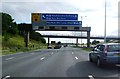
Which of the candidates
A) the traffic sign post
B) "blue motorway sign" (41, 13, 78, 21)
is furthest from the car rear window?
"blue motorway sign" (41, 13, 78, 21)

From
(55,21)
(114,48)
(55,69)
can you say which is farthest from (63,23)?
(55,69)

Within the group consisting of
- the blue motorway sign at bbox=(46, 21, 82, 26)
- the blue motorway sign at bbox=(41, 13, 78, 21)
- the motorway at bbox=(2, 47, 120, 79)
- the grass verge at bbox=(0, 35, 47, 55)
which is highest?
the blue motorway sign at bbox=(41, 13, 78, 21)

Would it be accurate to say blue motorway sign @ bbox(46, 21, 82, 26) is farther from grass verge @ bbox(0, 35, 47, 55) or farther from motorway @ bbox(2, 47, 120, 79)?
motorway @ bbox(2, 47, 120, 79)

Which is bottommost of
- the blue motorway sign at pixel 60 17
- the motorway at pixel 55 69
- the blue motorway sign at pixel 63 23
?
the motorway at pixel 55 69

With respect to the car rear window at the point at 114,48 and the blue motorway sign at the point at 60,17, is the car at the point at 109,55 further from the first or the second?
the blue motorway sign at the point at 60,17

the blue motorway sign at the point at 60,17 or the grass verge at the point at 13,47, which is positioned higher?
the blue motorway sign at the point at 60,17

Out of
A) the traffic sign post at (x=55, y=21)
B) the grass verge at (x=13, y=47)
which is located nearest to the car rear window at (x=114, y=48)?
the grass verge at (x=13, y=47)

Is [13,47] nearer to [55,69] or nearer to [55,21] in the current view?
[55,21]

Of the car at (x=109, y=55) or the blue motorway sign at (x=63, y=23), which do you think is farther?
the blue motorway sign at (x=63, y=23)

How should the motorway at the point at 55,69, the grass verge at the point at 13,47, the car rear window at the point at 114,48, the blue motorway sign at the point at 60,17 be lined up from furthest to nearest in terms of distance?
the blue motorway sign at the point at 60,17 → the grass verge at the point at 13,47 → the car rear window at the point at 114,48 → the motorway at the point at 55,69

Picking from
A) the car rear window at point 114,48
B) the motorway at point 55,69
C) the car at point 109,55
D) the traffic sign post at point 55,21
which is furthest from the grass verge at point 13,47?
the car rear window at point 114,48

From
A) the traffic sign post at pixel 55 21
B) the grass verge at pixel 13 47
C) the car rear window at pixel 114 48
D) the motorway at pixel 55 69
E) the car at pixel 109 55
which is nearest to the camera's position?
the motorway at pixel 55 69

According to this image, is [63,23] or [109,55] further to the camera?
[63,23]

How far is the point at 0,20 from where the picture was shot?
3639 inches
